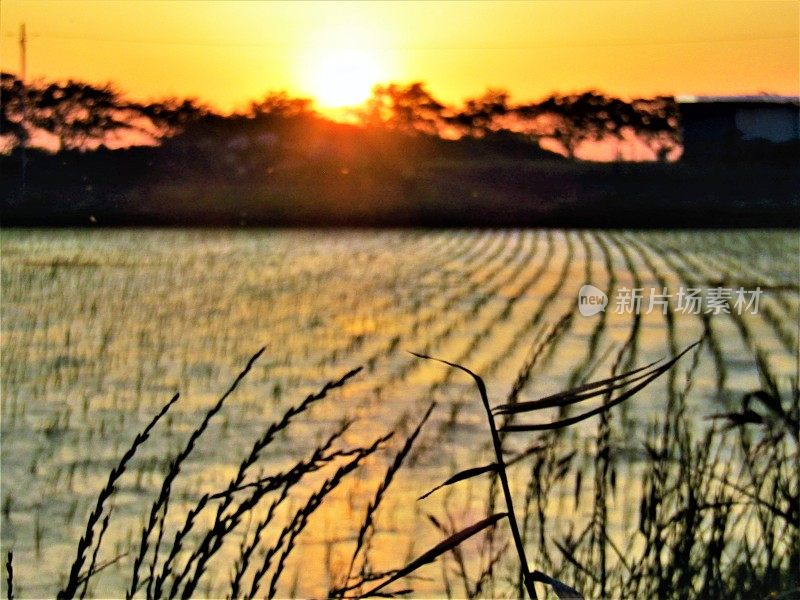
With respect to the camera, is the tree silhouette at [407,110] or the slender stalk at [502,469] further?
the tree silhouette at [407,110]

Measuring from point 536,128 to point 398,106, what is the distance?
0.64ft

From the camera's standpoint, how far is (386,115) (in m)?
1.32

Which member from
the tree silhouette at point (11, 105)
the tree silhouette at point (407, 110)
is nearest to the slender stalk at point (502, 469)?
the tree silhouette at point (407, 110)

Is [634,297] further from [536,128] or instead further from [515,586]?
[515,586]

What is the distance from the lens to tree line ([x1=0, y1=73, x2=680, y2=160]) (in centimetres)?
130

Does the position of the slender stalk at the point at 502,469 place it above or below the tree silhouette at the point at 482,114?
below

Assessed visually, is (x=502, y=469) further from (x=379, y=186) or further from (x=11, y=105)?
(x=11, y=105)

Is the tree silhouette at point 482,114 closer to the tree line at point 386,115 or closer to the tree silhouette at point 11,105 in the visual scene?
the tree line at point 386,115

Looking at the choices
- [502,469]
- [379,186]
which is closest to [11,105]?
[379,186]

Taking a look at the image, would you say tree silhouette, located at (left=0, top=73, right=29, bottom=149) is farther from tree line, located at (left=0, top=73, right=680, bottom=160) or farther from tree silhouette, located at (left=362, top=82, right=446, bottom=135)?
tree silhouette, located at (left=362, top=82, right=446, bottom=135)

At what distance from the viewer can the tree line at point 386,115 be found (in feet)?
4.27

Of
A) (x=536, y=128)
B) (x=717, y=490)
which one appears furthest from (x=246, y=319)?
(x=717, y=490)

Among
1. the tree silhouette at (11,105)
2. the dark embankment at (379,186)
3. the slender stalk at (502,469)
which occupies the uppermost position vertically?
the tree silhouette at (11,105)

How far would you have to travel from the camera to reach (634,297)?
4.61 feet
